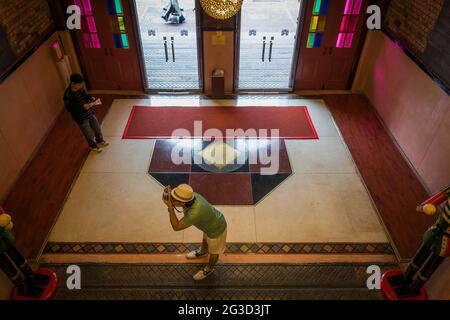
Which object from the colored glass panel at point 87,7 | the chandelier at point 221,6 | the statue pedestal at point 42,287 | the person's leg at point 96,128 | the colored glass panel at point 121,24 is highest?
the chandelier at point 221,6

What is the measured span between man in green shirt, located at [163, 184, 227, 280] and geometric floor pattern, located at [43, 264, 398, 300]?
35 centimetres

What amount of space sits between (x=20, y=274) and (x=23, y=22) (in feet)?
12.0

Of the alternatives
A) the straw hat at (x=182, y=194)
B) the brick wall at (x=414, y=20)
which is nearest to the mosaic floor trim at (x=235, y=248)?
the straw hat at (x=182, y=194)

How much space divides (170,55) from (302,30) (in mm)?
3412

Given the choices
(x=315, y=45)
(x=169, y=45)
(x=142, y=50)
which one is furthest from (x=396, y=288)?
(x=169, y=45)

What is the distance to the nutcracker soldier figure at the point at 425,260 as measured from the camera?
2.82m

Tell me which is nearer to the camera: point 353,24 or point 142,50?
point 353,24

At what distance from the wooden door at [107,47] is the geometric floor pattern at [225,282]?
4130mm

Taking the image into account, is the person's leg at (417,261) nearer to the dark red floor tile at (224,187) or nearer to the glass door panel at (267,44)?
the dark red floor tile at (224,187)

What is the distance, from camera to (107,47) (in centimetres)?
626

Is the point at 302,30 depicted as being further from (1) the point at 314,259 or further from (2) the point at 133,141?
Result: (1) the point at 314,259

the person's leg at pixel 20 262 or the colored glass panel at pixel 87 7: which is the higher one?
the colored glass panel at pixel 87 7

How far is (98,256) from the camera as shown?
3770 mm

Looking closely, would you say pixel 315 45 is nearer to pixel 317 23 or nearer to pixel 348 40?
pixel 317 23
